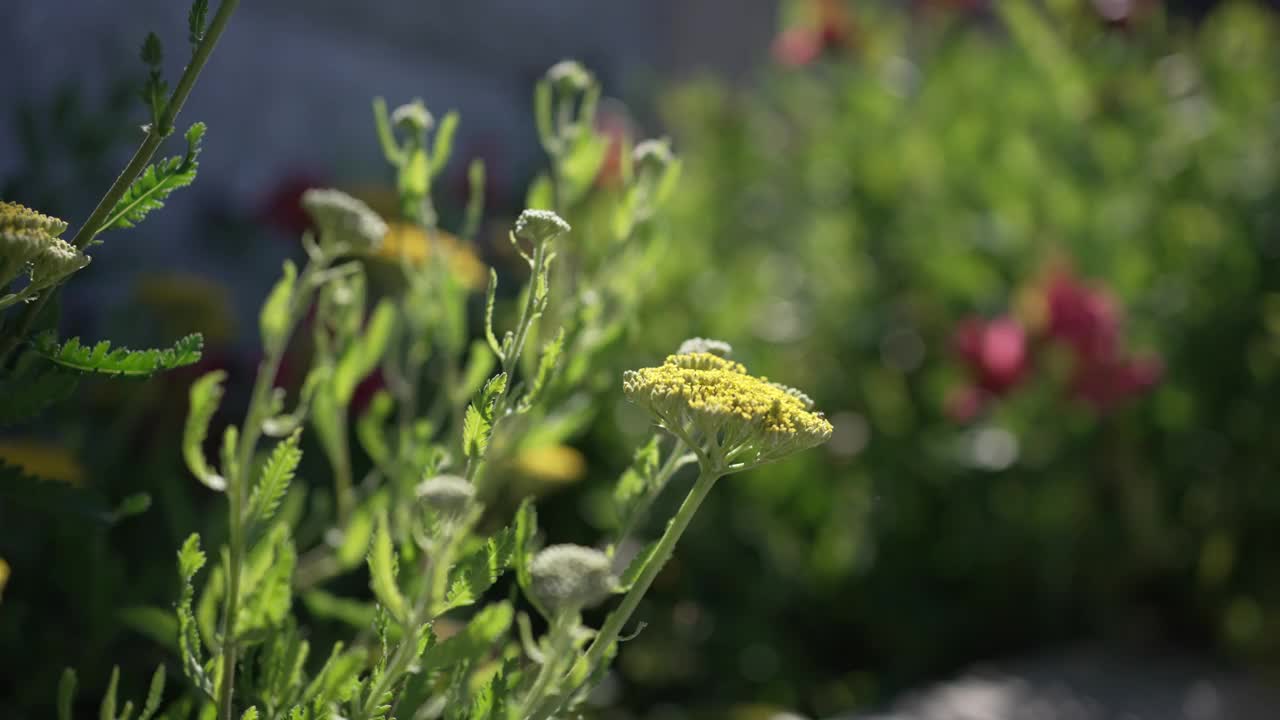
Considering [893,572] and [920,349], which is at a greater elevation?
[920,349]

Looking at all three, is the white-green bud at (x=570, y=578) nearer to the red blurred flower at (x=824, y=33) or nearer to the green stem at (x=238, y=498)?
the green stem at (x=238, y=498)

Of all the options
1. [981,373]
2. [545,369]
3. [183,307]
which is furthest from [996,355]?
[545,369]

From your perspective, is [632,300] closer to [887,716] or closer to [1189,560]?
[887,716]

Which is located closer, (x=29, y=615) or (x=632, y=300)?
(x=632, y=300)

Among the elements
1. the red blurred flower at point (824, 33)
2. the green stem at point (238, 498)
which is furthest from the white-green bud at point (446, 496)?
the red blurred flower at point (824, 33)

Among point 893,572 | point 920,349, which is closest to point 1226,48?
point 920,349

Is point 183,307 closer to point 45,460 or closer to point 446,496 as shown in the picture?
point 45,460

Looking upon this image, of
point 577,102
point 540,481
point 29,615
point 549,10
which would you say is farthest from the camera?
point 577,102
